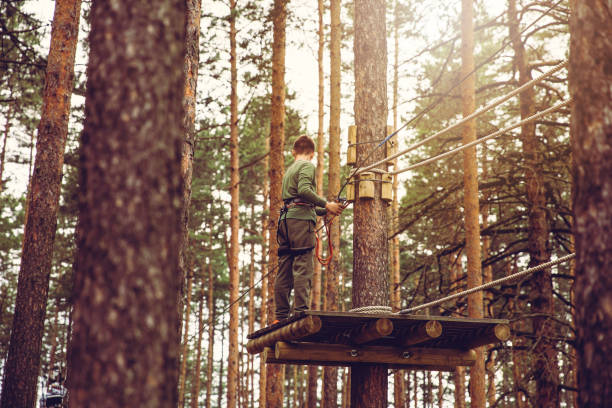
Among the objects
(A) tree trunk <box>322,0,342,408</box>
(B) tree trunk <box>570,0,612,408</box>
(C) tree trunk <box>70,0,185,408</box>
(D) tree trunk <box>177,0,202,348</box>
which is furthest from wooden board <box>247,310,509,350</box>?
(A) tree trunk <box>322,0,342,408</box>

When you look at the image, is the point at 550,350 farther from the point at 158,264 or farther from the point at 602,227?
the point at 158,264

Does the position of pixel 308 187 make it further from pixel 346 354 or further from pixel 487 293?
pixel 487 293

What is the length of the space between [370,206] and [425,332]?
132 cm

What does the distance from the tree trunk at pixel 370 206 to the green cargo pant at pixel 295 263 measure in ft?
1.48

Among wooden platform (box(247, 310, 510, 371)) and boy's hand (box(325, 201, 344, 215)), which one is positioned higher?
boy's hand (box(325, 201, 344, 215))

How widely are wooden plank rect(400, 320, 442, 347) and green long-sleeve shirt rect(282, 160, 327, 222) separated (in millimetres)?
1413

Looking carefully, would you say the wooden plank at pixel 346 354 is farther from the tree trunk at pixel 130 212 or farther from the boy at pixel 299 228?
the tree trunk at pixel 130 212

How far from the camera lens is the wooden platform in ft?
16.2

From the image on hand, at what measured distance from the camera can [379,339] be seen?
5527 millimetres

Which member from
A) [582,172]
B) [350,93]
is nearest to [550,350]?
[582,172]

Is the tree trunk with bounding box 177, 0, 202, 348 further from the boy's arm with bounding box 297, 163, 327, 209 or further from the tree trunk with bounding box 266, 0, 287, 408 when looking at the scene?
the tree trunk with bounding box 266, 0, 287, 408

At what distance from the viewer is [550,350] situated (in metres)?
Result: 9.81

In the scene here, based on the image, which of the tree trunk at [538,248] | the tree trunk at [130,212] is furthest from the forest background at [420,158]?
the tree trunk at [130,212]

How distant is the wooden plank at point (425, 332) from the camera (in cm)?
495
